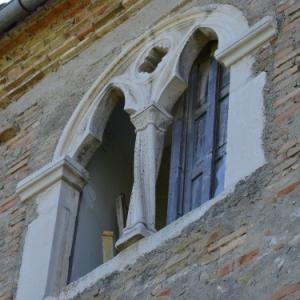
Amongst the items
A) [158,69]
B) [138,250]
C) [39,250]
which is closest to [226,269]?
[138,250]

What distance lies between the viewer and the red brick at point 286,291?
19.2 feet

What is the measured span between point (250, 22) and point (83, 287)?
1.83 meters

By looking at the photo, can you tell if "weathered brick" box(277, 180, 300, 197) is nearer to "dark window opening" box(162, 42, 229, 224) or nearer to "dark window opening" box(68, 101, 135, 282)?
"dark window opening" box(162, 42, 229, 224)

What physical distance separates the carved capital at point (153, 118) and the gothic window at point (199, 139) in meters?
0.15

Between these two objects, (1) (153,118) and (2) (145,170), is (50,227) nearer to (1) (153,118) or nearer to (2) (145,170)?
(2) (145,170)

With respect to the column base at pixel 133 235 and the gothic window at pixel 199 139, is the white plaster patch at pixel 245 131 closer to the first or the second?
the gothic window at pixel 199 139

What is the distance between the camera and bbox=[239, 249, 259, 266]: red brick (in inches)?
245

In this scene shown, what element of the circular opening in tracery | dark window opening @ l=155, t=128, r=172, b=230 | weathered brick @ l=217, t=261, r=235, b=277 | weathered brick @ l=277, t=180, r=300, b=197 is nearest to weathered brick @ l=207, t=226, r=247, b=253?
weathered brick @ l=217, t=261, r=235, b=277

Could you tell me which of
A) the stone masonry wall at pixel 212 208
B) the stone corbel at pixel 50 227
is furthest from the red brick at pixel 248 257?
the stone corbel at pixel 50 227

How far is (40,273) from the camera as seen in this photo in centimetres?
750

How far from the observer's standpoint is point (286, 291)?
231 inches

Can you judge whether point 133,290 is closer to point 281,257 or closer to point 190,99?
point 281,257

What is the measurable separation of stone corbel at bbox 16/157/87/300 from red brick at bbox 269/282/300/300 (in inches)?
71.2

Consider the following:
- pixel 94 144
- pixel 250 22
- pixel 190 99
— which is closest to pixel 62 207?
pixel 94 144
